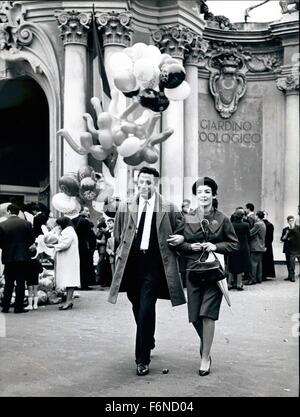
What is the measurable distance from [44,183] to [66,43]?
604 cm

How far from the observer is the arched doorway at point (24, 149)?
21328mm

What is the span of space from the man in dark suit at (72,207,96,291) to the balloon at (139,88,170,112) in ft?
11.4

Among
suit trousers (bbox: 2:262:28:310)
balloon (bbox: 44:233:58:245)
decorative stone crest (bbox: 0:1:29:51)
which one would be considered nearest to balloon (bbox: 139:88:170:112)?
balloon (bbox: 44:233:58:245)

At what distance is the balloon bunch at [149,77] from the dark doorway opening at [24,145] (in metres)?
11.6

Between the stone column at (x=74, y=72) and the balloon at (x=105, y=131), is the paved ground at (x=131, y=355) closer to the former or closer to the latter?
the balloon at (x=105, y=131)

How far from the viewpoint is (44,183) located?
21375 millimetres

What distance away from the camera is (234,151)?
69.7 feet

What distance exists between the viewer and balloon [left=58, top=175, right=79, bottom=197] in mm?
13164

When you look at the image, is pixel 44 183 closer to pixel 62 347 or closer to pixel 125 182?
pixel 125 182

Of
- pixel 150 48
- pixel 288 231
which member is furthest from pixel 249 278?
pixel 150 48

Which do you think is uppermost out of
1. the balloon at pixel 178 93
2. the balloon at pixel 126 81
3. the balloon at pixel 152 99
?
the balloon at pixel 126 81

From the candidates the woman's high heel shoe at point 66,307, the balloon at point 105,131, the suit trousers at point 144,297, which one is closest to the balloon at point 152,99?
the balloon at point 105,131

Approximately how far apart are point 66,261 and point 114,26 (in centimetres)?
737

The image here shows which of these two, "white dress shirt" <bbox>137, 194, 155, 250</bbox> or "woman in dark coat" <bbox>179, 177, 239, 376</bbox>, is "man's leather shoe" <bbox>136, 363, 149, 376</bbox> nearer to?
"woman in dark coat" <bbox>179, 177, 239, 376</bbox>
